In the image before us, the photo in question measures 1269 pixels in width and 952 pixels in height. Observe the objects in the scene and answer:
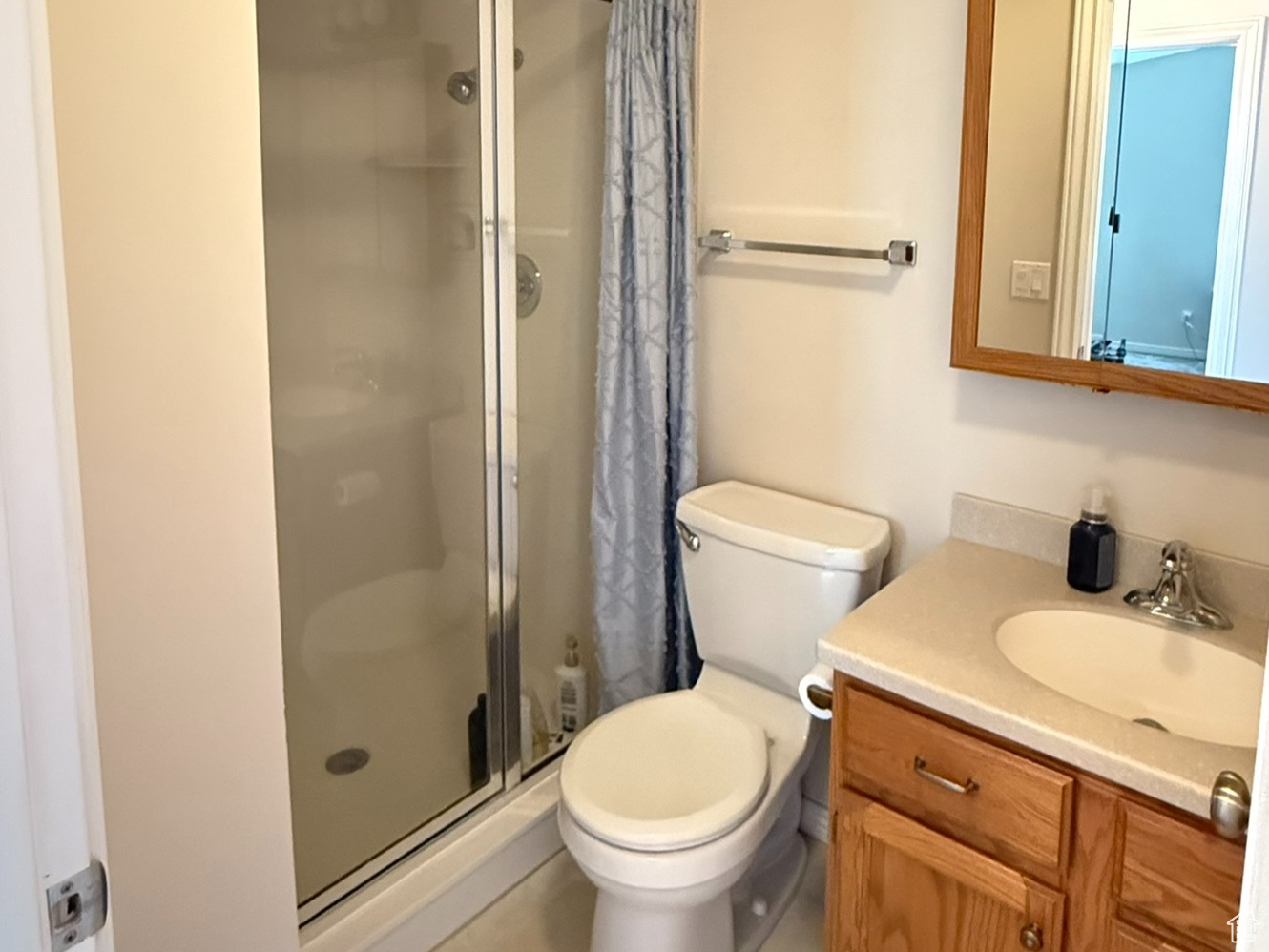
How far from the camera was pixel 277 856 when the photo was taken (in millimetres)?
1353

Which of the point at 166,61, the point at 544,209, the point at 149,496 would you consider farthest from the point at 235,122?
the point at 544,209

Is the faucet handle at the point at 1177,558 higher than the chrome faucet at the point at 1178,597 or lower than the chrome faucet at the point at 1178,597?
higher

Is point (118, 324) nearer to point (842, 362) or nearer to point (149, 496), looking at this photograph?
point (149, 496)

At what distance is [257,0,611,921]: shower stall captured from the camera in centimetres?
202

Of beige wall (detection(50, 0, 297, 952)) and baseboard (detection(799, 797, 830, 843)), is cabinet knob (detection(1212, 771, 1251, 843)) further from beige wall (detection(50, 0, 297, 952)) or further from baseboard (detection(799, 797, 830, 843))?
baseboard (detection(799, 797, 830, 843))

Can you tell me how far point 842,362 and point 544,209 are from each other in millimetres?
670

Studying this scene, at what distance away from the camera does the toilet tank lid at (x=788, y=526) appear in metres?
2.00

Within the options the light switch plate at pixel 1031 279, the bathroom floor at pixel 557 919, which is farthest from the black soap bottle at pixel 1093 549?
the bathroom floor at pixel 557 919

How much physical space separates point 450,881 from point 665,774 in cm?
49

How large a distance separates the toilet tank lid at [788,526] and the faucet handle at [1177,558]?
0.49 metres

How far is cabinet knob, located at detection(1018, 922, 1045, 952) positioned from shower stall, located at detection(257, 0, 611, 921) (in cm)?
119

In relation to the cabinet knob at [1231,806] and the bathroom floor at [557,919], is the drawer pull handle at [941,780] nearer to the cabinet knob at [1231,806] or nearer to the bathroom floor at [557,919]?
the cabinet knob at [1231,806]

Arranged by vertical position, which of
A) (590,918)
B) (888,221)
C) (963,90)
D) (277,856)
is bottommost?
(590,918)

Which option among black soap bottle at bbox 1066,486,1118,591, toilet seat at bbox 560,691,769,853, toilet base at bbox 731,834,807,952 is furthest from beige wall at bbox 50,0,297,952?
black soap bottle at bbox 1066,486,1118,591
